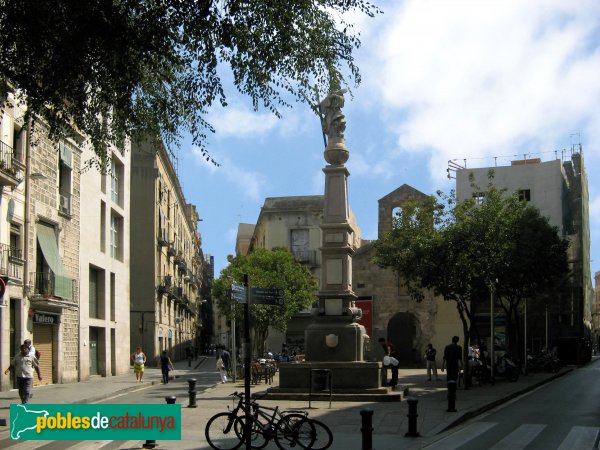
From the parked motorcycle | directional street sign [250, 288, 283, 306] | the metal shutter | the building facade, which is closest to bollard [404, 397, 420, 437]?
directional street sign [250, 288, 283, 306]

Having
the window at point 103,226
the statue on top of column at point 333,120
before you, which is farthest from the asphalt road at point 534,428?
the window at point 103,226

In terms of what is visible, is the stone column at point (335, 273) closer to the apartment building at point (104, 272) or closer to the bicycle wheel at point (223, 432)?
the bicycle wheel at point (223, 432)

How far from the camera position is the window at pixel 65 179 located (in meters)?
31.4

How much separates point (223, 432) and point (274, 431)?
0.87 meters

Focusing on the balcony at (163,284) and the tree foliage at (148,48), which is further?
the balcony at (163,284)

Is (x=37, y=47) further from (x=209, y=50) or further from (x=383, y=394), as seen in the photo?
(x=383, y=394)

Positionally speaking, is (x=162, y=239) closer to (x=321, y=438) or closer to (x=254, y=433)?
(x=254, y=433)

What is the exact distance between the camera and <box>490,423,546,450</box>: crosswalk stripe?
12117mm

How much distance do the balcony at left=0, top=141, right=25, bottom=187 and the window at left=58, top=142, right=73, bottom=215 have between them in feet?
16.7

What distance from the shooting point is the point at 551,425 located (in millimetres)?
15125

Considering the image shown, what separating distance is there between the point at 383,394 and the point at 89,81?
11.5m

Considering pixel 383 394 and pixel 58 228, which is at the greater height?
pixel 58 228

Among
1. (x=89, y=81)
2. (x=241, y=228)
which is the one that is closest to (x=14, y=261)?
(x=89, y=81)

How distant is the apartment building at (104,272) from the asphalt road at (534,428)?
2037 centimetres
